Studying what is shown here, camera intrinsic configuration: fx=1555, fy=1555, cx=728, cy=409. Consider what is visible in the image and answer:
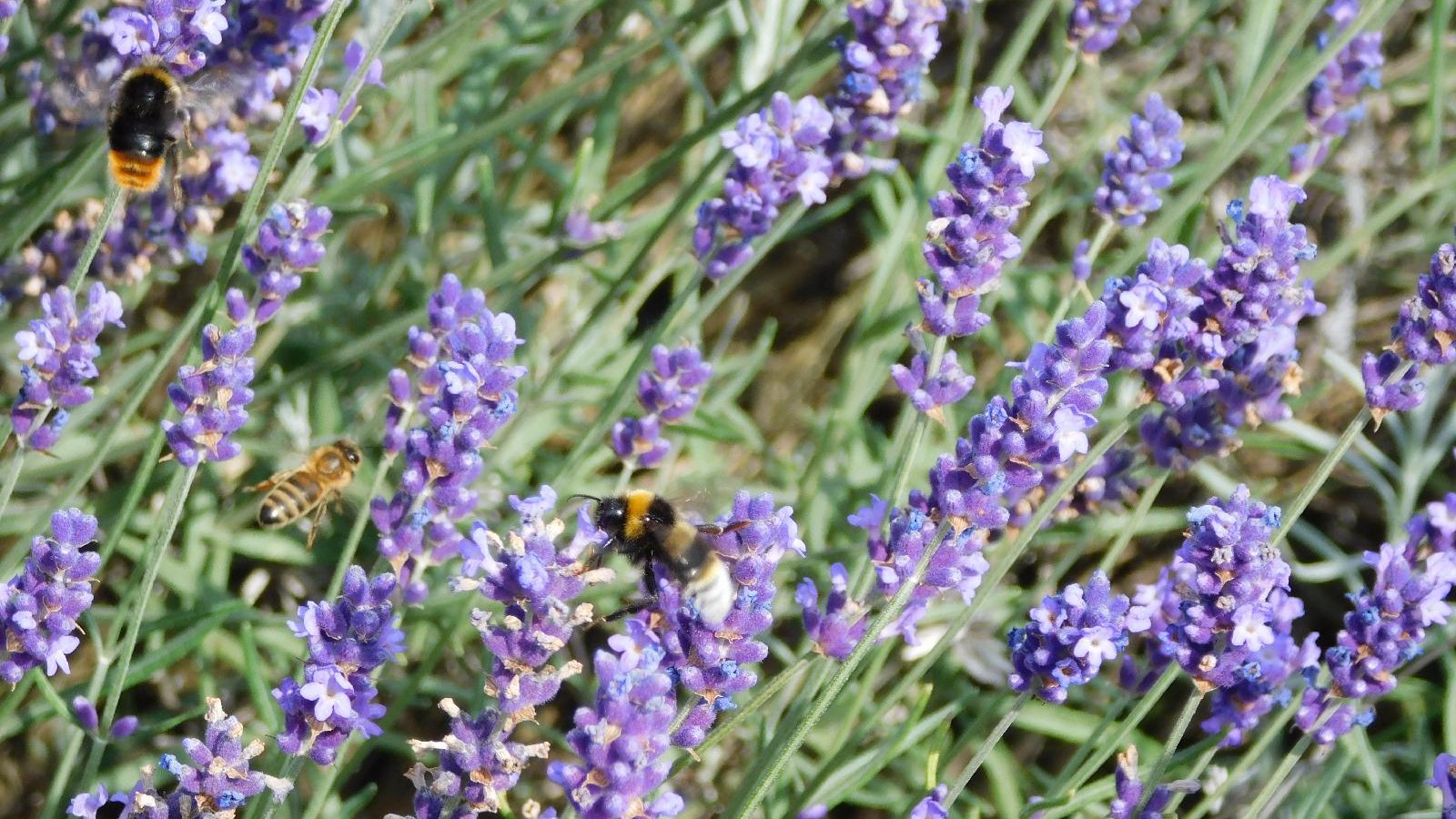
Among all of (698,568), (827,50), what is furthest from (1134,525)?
(827,50)

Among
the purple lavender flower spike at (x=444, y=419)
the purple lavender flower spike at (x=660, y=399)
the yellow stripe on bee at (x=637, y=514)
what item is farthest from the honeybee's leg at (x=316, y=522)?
the yellow stripe on bee at (x=637, y=514)

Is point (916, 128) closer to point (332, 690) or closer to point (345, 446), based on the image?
point (345, 446)

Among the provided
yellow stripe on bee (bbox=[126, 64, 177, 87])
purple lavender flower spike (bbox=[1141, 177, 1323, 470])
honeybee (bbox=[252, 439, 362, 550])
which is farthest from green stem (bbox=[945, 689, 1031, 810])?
yellow stripe on bee (bbox=[126, 64, 177, 87])

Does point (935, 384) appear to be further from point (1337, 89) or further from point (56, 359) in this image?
point (1337, 89)

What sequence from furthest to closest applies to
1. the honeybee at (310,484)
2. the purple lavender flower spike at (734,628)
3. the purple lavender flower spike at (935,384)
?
the honeybee at (310,484) → the purple lavender flower spike at (935,384) → the purple lavender flower spike at (734,628)

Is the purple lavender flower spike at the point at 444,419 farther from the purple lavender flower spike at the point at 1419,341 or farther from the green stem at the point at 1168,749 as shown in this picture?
the purple lavender flower spike at the point at 1419,341
